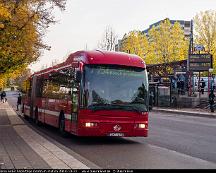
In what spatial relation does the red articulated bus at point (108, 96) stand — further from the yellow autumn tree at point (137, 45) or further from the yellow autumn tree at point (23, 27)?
the yellow autumn tree at point (137, 45)

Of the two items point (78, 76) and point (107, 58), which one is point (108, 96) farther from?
point (107, 58)

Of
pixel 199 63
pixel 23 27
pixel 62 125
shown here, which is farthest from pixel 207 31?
pixel 62 125

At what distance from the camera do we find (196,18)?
69.8 m

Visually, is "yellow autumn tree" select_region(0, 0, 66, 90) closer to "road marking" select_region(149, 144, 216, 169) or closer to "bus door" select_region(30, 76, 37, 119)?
"bus door" select_region(30, 76, 37, 119)

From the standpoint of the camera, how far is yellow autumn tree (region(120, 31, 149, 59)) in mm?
76250

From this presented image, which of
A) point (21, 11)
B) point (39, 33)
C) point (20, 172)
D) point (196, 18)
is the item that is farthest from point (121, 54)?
point (196, 18)

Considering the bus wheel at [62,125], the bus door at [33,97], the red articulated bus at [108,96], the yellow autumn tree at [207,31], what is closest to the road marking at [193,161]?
the red articulated bus at [108,96]

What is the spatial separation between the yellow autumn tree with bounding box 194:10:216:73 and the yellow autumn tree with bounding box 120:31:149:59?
9.86 metres

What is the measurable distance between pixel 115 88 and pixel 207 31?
5479cm

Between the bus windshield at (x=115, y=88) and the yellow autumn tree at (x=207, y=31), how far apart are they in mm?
53381

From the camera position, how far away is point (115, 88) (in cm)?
1573

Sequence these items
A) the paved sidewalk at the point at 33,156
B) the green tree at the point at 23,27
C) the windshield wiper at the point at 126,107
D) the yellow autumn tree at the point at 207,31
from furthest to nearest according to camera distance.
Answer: the yellow autumn tree at the point at 207,31
the green tree at the point at 23,27
the windshield wiper at the point at 126,107
the paved sidewalk at the point at 33,156

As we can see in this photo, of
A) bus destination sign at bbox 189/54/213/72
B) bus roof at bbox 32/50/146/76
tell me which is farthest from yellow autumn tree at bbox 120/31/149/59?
bus roof at bbox 32/50/146/76

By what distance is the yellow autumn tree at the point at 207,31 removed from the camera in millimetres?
67938
